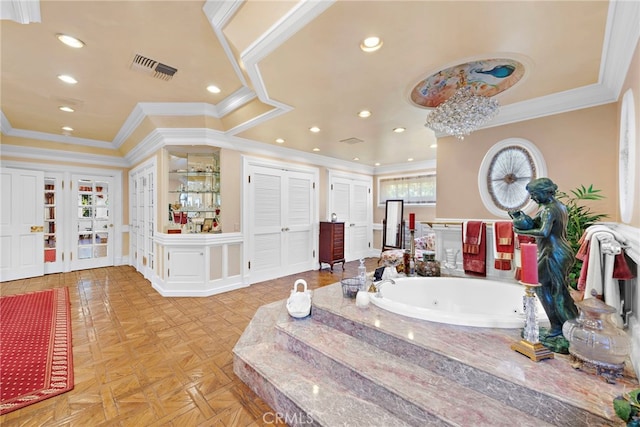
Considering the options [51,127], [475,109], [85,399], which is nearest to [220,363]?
[85,399]

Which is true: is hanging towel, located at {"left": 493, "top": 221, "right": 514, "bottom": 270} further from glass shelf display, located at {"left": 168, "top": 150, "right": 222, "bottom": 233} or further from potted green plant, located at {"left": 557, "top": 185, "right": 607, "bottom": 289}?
glass shelf display, located at {"left": 168, "top": 150, "right": 222, "bottom": 233}

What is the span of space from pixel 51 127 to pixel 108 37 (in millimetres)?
3688

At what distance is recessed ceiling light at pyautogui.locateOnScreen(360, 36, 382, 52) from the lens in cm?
168

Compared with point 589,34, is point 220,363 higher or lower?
lower

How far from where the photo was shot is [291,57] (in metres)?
1.89

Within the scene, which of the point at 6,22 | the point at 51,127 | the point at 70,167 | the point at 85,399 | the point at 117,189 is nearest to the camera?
the point at 85,399

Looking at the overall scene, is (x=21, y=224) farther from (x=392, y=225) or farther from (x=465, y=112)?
(x=392, y=225)

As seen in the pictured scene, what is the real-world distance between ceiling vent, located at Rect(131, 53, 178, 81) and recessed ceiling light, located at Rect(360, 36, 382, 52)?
1.85 meters

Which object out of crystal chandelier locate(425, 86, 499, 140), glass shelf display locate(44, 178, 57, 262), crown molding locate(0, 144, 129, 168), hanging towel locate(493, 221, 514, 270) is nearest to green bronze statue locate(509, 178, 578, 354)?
crystal chandelier locate(425, 86, 499, 140)

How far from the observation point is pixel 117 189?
5.75 m

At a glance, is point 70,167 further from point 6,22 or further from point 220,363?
point 220,363

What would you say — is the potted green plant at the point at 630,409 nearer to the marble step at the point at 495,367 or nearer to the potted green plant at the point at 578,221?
the marble step at the point at 495,367

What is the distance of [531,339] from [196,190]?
432 centimetres

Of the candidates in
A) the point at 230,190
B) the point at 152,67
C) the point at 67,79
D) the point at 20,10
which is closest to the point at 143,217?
the point at 230,190
